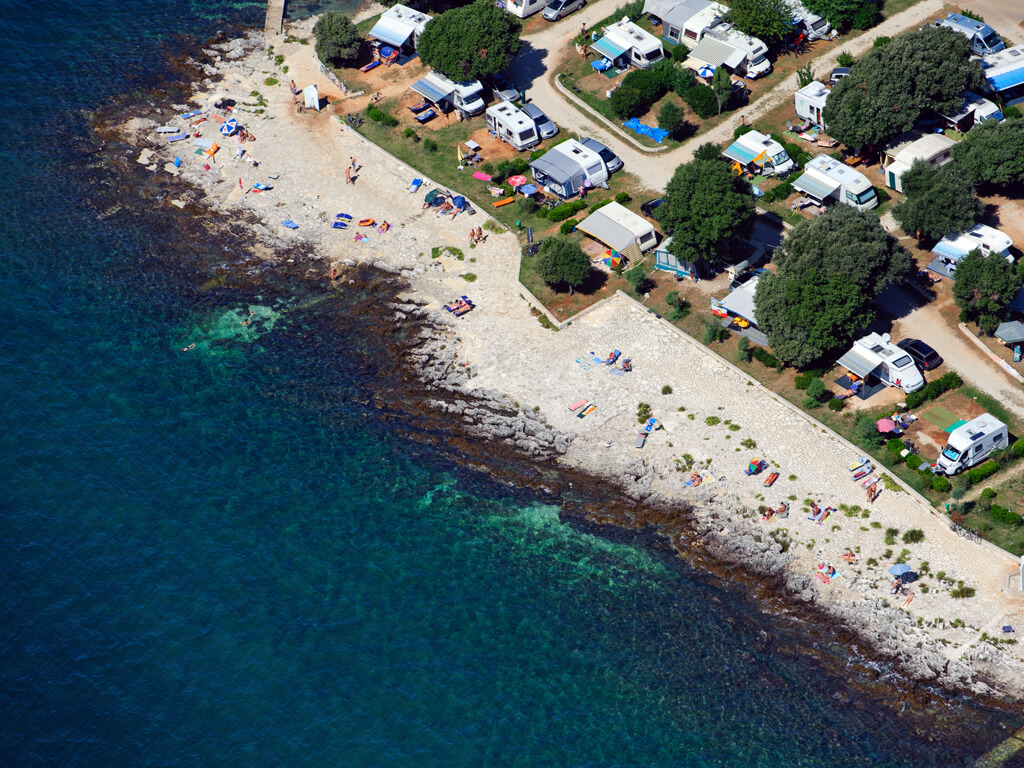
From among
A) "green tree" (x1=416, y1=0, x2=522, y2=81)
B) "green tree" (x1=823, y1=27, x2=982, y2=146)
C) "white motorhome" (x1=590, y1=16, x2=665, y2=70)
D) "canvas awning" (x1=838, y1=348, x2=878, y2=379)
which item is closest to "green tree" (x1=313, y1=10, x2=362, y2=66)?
"green tree" (x1=416, y1=0, x2=522, y2=81)

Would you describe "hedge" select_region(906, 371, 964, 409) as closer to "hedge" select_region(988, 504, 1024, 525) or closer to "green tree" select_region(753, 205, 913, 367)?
"green tree" select_region(753, 205, 913, 367)

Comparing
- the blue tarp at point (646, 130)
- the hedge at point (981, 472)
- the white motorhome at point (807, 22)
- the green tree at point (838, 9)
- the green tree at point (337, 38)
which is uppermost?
the green tree at point (838, 9)

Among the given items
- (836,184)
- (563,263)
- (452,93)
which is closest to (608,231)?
(563,263)

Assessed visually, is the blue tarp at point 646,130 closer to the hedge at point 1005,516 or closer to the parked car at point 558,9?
the parked car at point 558,9

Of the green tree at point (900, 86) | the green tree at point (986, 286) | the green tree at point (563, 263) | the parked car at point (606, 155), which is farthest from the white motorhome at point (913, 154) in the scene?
the green tree at point (563, 263)

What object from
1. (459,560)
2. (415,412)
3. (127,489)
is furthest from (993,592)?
(127,489)

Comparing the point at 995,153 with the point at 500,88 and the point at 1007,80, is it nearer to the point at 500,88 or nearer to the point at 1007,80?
the point at 1007,80

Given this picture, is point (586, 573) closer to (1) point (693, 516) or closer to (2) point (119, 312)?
(1) point (693, 516)
